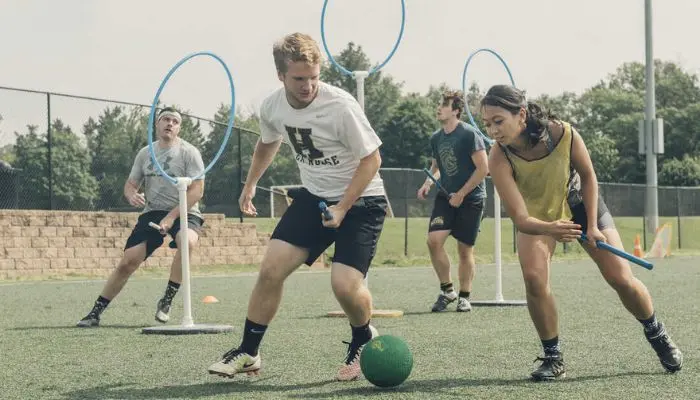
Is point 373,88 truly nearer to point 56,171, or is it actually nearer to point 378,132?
point 378,132

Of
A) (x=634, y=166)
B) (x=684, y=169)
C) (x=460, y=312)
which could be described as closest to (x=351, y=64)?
(x=634, y=166)

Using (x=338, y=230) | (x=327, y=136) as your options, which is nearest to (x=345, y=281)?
(x=338, y=230)

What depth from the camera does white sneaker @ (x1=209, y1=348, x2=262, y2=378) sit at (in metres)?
5.99

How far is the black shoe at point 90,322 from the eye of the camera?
9453 mm

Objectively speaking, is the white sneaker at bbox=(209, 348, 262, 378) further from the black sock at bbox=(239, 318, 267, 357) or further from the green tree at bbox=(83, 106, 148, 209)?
the green tree at bbox=(83, 106, 148, 209)

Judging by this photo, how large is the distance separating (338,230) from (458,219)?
5191 millimetres

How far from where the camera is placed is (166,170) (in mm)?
9867

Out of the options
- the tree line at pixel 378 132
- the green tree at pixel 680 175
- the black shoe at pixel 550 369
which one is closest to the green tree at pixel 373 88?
the tree line at pixel 378 132

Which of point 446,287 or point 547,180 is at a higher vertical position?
point 547,180

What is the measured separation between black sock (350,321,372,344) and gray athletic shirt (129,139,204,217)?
12.4 ft

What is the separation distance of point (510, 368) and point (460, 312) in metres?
4.22

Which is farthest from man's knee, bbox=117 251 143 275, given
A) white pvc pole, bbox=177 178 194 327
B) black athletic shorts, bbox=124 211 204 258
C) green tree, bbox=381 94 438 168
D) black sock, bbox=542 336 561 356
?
green tree, bbox=381 94 438 168

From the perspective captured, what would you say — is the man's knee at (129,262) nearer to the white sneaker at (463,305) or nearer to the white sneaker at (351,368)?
the white sneaker at (463,305)

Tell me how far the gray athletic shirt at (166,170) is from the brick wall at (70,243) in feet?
31.9
